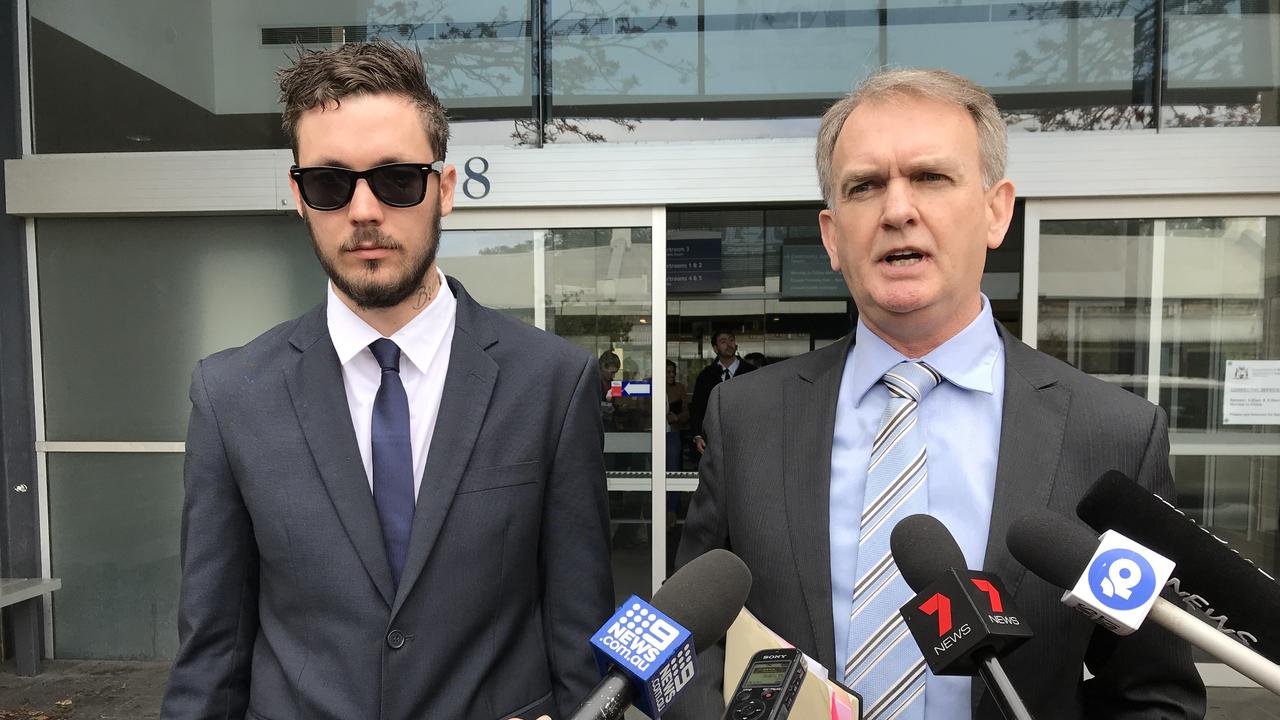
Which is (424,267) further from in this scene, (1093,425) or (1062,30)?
(1062,30)

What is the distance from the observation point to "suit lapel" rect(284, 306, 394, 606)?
4.58 ft

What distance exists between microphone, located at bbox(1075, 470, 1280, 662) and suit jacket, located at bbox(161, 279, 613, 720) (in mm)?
987

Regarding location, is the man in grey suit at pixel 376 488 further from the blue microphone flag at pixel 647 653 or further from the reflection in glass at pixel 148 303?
the reflection in glass at pixel 148 303

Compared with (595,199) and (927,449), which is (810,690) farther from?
(595,199)

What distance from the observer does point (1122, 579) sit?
2.67 feet

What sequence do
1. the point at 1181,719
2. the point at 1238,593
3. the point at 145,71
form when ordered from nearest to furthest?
the point at 1238,593 → the point at 1181,719 → the point at 145,71

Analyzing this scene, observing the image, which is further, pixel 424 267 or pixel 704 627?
pixel 424 267

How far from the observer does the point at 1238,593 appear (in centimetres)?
84

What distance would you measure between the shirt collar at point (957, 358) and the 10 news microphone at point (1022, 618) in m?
0.44

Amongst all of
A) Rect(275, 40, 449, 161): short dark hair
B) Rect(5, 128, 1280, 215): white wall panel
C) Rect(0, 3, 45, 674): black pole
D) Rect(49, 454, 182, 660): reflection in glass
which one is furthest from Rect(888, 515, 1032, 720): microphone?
Rect(0, 3, 45, 674): black pole

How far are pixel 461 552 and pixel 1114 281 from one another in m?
4.74

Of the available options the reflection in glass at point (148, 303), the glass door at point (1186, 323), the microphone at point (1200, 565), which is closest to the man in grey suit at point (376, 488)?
the microphone at point (1200, 565)

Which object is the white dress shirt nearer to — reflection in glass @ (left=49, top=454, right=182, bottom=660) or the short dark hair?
the short dark hair

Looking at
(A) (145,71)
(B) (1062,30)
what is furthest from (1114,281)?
(A) (145,71)
